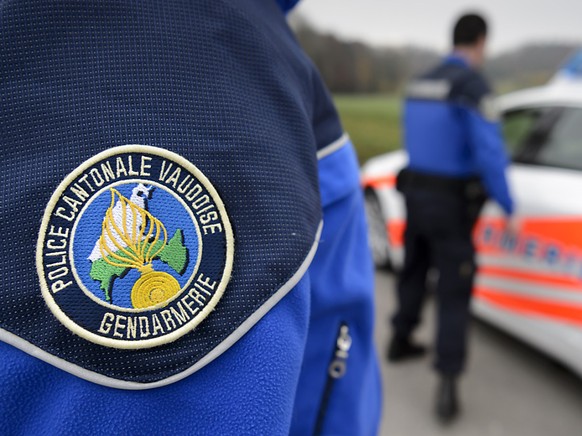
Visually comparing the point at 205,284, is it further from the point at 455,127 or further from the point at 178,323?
the point at 455,127

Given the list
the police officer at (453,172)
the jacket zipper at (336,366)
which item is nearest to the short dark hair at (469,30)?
the police officer at (453,172)

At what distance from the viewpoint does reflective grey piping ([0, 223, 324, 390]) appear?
14.8 inches

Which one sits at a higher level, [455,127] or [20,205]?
[20,205]

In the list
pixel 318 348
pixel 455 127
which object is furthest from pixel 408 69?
pixel 318 348

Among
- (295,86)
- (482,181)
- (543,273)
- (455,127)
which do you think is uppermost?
(295,86)

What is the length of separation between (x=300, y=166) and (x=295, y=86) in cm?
9

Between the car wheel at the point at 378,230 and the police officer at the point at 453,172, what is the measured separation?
1.17 metres

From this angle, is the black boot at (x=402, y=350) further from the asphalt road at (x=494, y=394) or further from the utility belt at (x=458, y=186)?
the utility belt at (x=458, y=186)

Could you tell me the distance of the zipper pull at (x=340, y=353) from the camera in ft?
2.15

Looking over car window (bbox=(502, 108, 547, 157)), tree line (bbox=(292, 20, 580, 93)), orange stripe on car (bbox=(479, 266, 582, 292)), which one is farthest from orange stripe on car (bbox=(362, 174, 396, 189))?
tree line (bbox=(292, 20, 580, 93))

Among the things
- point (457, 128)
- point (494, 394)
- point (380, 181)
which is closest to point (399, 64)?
point (380, 181)

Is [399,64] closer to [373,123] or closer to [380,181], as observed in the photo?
[373,123]

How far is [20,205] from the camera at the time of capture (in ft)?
1.26

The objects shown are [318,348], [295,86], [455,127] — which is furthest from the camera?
[455,127]
